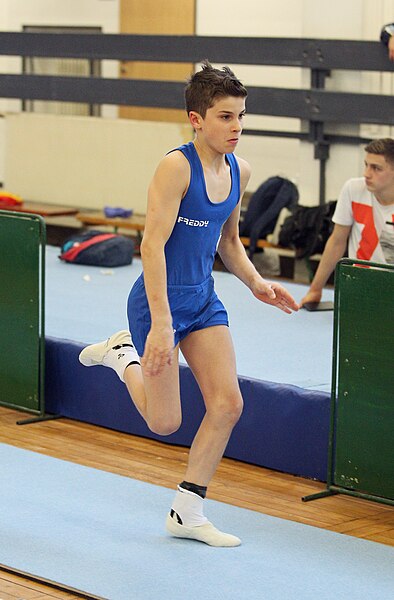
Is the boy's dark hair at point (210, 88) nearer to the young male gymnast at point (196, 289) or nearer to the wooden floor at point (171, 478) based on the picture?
the young male gymnast at point (196, 289)

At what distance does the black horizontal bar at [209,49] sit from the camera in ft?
26.1

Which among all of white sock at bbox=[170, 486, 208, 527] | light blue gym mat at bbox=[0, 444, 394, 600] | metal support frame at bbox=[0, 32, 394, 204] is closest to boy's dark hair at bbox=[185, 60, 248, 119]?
white sock at bbox=[170, 486, 208, 527]

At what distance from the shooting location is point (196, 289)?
11.1 feet

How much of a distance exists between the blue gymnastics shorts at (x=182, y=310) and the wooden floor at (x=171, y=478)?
76 centimetres

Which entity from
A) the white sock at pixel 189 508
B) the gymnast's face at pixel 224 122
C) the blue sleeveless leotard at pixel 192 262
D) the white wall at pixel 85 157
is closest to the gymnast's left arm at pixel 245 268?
the blue sleeveless leotard at pixel 192 262

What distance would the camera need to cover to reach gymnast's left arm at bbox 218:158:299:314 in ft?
11.5

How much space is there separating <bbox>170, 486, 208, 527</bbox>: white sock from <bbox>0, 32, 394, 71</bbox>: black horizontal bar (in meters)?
4.82

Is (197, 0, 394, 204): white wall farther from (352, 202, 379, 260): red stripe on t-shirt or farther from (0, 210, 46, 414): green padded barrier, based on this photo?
(0, 210, 46, 414): green padded barrier

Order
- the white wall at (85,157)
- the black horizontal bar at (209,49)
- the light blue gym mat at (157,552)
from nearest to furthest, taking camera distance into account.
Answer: the light blue gym mat at (157,552) < the black horizontal bar at (209,49) < the white wall at (85,157)

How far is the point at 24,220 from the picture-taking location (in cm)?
484

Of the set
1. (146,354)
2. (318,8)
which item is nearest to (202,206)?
(146,354)

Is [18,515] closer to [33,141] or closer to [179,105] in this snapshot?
[179,105]

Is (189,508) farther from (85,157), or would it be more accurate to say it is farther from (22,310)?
(85,157)

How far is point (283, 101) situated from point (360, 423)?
4.80 m
